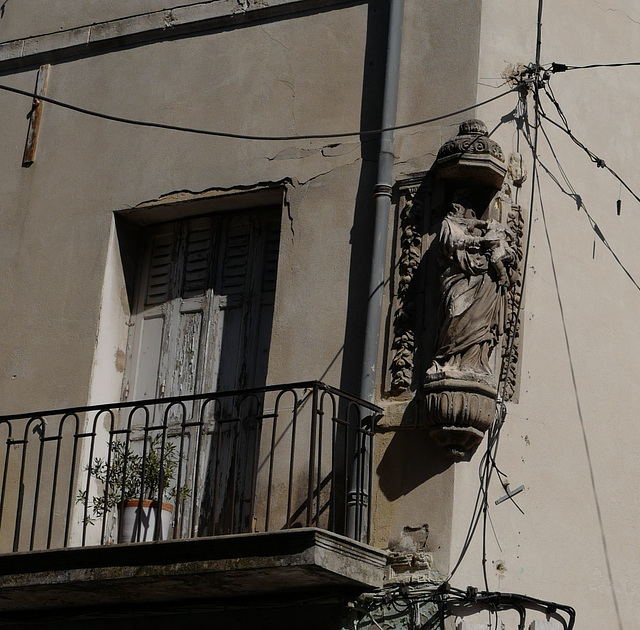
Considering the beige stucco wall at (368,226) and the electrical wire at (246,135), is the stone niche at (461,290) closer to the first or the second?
the beige stucco wall at (368,226)

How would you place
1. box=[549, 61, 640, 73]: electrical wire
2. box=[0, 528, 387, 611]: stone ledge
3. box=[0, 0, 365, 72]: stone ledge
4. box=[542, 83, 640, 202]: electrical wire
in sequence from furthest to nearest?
box=[0, 0, 365, 72]: stone ledge
box=[542, 83, 640, 202]: electrical wire
box=[549, 61, 640, 73]: electrical wire
box=[0, 528, 387, 611]: stone ledge

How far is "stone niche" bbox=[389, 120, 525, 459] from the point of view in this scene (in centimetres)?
897

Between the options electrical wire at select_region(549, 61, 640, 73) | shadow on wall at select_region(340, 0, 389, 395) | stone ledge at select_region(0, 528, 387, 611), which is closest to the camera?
stone ledge at select_region(0, 528, 387, 611)

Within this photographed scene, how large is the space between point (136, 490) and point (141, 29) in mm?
3630

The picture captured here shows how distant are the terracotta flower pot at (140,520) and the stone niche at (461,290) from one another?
64.6 inches

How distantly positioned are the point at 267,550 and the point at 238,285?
2607mm

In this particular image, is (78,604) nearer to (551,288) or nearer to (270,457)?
(270,457)

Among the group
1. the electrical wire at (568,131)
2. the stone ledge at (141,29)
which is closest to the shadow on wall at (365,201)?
the stone ledge at (141,29)

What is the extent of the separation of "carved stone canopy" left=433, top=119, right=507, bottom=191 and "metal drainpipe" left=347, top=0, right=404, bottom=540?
40 cm

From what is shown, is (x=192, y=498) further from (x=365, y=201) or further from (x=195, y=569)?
(x=365, y=201)

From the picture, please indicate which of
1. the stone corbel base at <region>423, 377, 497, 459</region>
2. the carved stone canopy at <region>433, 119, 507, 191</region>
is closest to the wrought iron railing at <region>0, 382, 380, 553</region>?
the stone corbel base at <region>423, 377, 497, 459</region>

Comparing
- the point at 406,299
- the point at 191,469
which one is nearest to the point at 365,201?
the point at 406,299

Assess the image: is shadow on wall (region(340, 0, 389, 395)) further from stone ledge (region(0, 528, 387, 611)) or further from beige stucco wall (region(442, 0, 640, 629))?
stone ledge (region(0, 528, 387, 611))

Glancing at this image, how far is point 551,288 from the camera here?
982cm
